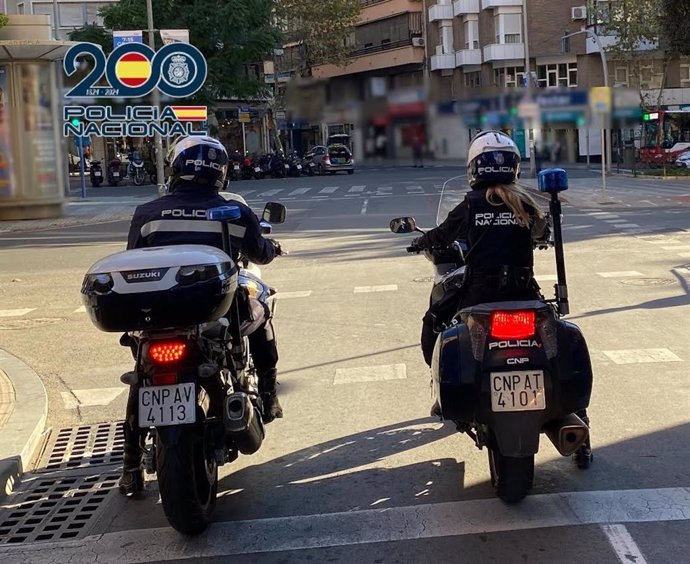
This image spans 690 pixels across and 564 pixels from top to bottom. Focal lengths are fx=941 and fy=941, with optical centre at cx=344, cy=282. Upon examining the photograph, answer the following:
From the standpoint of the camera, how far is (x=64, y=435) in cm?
644

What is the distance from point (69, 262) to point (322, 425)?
420 inches

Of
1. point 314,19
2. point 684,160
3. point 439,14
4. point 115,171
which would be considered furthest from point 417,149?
point 115,171

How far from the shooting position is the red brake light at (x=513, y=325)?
4.39m

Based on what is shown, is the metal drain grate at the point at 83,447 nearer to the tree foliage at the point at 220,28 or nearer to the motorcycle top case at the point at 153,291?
the motorcycle top case at the point at 153,291

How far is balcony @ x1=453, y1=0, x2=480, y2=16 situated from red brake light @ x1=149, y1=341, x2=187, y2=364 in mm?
13273

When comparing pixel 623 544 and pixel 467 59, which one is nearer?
pixel 623 544

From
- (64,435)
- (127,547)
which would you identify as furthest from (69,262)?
(127,547)

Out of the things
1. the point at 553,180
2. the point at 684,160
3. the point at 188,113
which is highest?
the point at 188,113

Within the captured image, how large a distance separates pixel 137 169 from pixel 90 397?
38.9 meters

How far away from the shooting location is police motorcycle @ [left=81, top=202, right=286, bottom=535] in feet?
13.7

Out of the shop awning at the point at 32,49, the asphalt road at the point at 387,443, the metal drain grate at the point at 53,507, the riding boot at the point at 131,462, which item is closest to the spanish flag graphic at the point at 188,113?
the shop awning at the point at 32,49

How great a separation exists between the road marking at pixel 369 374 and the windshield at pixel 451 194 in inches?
61.2

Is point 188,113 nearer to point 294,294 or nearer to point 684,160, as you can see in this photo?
point 294,294

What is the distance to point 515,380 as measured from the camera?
4367 millimetres
